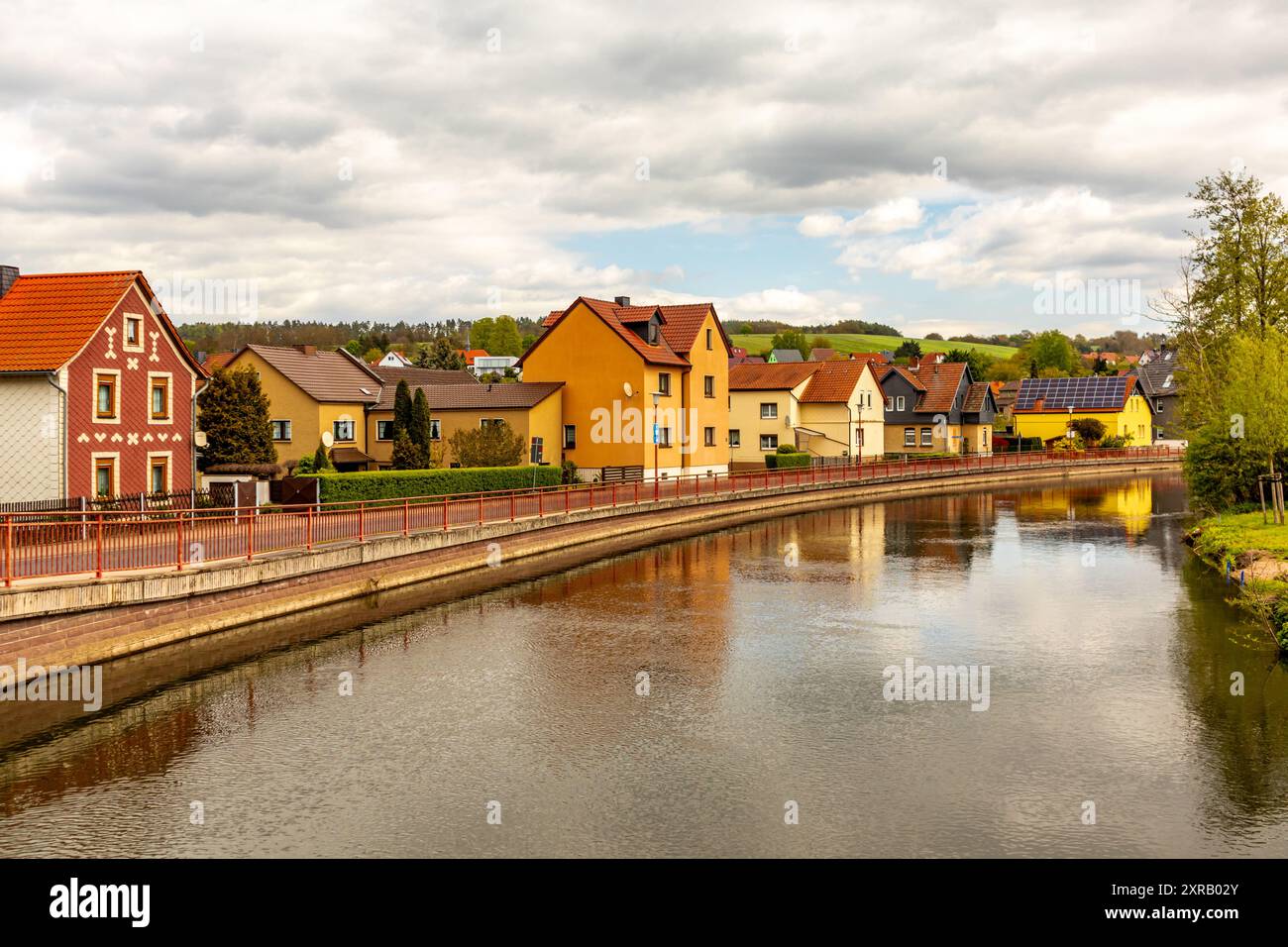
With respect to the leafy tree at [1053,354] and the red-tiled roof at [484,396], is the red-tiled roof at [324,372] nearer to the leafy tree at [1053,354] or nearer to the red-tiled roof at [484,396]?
the red-tiled roof at [484,396]

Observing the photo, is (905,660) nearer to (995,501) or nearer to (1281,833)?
(1281,833)

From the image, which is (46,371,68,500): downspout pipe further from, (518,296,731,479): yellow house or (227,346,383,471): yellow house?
(518,296,731,479): yellow house

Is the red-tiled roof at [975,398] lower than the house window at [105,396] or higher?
higher

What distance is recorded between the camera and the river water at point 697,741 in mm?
9711

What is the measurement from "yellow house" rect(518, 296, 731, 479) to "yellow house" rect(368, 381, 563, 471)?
1155 mm

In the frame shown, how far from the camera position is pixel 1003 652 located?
17516mm

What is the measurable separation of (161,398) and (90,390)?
310 cm

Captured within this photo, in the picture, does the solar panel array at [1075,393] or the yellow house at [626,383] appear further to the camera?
the solar panel array at [1075,393]

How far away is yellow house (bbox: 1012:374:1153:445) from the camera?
99.3 metres

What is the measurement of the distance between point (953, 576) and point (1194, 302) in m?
26.1

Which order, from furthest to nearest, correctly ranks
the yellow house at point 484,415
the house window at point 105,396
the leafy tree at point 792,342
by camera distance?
1. the leafy tree at point 792,342
2. the yellow house at point 484,415
3. the house window at point 105,396

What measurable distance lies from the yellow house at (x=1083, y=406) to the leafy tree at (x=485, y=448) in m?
74.2

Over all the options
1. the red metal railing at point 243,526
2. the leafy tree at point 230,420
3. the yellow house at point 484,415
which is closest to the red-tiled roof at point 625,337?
the yellow house at point 484,415
